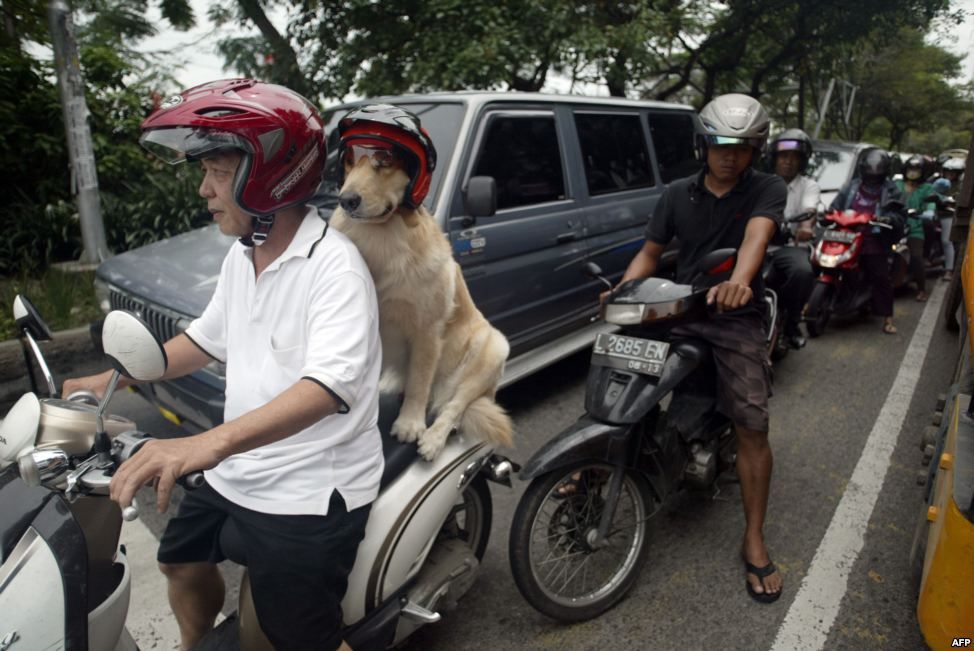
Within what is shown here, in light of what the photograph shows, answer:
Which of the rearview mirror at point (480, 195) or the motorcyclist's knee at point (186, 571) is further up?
the rearview mirror at point (480, 195)

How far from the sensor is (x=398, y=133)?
1736 mm

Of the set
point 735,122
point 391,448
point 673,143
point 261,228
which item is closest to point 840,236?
point 673,143

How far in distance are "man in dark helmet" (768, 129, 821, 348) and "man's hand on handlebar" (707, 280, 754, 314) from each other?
7.86 feet

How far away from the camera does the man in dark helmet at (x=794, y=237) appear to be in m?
4.60

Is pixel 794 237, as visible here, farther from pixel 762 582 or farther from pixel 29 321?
pixel 29 321

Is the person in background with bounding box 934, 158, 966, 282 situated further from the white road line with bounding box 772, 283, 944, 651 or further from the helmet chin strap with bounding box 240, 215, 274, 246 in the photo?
the helmet chin strap with bounding box 240, 215, 274, 246

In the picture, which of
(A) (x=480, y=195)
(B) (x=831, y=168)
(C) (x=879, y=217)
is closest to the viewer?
(A) (x=480, y=195)

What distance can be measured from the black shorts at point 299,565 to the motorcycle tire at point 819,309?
5.42 meters

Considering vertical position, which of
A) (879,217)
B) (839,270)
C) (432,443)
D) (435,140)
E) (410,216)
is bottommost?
(839,270)

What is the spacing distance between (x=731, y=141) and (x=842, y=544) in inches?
74.1

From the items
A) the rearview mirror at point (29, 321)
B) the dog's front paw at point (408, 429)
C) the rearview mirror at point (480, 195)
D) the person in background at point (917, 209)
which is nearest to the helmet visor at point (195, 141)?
the rearview mirror at point (29, 321)

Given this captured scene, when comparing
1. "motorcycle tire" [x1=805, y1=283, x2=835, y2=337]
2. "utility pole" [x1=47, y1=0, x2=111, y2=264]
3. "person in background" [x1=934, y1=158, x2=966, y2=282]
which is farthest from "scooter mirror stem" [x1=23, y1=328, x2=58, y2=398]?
"person in background" [x1=934, y1=158, x2=966, y2=282]

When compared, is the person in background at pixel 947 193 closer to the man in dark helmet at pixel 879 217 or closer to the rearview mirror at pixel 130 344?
the man in dark helmet at pixel 879 217

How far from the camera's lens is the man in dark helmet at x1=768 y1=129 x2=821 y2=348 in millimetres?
4602
